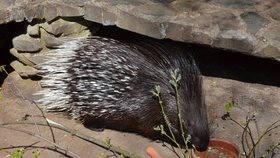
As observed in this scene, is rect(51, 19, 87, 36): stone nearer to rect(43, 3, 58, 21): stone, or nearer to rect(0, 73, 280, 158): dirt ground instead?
rect(43, 3, 58, 21): stone

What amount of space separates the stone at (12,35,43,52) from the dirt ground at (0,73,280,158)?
0.84 feet

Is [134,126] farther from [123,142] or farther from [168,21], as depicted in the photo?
[168,21]

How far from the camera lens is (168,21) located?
3.08m

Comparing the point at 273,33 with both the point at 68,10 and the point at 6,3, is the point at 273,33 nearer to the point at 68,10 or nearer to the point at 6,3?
the point at 68,10

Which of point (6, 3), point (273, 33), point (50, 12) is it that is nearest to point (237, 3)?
point (273, 33)

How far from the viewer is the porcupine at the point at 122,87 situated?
122 inches

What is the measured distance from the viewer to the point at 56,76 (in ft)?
10.7

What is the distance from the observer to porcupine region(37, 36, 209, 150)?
3.11 metres

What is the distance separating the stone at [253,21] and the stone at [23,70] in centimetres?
138

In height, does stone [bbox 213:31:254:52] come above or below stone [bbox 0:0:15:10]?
below

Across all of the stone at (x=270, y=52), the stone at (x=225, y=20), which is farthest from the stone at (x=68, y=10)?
the stone at (x=270, y=52)

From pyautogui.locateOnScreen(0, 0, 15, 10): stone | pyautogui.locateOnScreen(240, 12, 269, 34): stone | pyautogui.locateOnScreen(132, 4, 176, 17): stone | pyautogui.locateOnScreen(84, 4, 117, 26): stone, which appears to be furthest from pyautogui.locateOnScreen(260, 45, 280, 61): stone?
pyautogui.locateOnScreen(0, 0, 15, 10): stone

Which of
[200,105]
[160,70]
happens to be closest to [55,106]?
[160,70]

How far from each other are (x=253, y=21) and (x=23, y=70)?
1.53 meters
